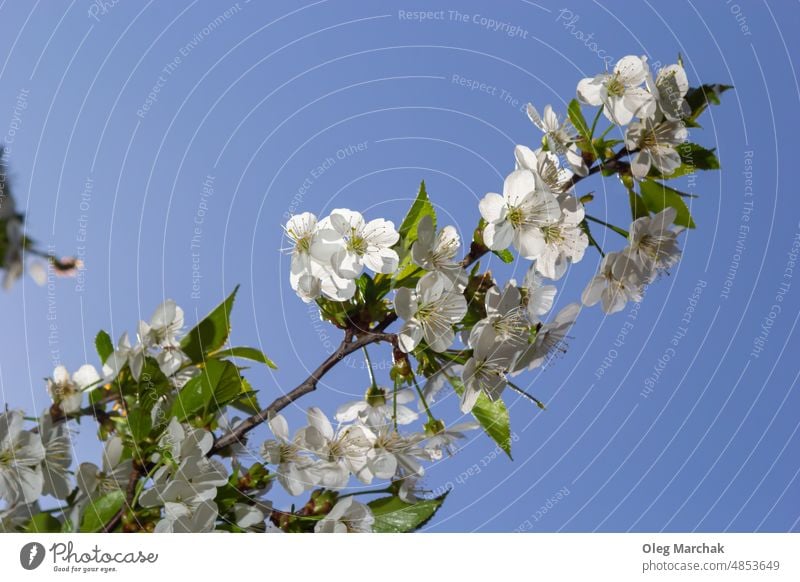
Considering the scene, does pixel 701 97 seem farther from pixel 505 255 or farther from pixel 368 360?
pixel 368 360

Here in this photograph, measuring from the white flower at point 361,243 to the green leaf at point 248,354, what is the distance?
323 mm

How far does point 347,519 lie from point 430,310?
0.45 meters

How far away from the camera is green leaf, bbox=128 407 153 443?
52.2 inches

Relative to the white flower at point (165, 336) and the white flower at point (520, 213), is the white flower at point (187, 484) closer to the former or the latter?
the white flower at point (165, 336)

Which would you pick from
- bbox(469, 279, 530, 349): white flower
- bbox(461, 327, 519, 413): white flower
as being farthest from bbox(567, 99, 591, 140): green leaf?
bbox(461, 327, 519, 413): white flower

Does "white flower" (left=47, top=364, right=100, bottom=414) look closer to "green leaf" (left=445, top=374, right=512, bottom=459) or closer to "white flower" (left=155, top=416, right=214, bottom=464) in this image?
"white flower" (left=155, top=416, right=214, bottom=464)

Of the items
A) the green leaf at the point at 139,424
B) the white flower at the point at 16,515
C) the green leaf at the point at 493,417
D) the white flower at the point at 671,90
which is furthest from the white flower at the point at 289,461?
the white flower at the point at 671,90

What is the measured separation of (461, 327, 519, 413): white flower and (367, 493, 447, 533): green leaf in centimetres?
21

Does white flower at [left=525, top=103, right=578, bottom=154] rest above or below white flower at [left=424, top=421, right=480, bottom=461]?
above

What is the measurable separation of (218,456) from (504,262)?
0.63m

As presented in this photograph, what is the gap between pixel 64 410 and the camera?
1.43 metres

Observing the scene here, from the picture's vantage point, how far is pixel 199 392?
1.34m

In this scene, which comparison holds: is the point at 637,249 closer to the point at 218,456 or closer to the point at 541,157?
the point at 541,157

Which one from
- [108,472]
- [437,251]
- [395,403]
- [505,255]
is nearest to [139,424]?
[108,472]
